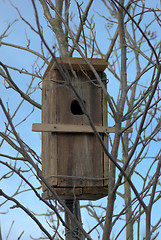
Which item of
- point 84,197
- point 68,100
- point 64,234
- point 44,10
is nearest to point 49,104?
point 68,100

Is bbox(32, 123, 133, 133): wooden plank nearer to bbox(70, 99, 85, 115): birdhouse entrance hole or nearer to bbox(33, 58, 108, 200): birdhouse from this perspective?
bbox(33, 58, 108, 200): birdhouse

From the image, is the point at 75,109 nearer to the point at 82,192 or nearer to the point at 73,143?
the point at 73,143

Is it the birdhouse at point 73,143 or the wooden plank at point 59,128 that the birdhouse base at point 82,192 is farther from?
the wooden plank at point 59,128

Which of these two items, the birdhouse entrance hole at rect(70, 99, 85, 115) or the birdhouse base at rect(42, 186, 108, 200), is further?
the birdhouse entrance hole at rect(70, 99, 85, 115)

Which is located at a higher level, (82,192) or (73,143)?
(73,143)

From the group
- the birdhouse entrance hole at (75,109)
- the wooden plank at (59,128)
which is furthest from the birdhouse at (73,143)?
the birdhouse entrance hole at (75,109)

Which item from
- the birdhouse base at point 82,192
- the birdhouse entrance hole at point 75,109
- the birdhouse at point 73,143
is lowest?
the birdhouse base at point 82,192

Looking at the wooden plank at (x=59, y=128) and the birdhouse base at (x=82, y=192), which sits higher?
the wooden plank at (x=59, y=128)

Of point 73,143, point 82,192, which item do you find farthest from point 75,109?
point 82,192

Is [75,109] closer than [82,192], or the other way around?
[82,192]

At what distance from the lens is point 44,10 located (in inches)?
191

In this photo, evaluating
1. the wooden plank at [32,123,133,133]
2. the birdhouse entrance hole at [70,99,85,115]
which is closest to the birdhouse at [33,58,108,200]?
the wooden plank at [32,123,133,133]

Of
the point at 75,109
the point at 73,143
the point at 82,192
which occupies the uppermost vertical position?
the point at 75,109

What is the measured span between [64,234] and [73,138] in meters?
0.95
